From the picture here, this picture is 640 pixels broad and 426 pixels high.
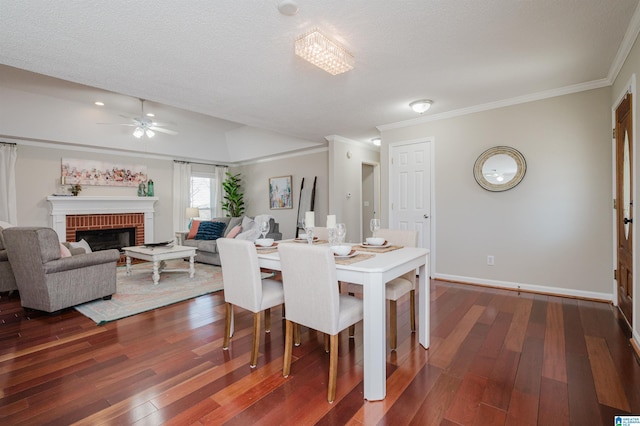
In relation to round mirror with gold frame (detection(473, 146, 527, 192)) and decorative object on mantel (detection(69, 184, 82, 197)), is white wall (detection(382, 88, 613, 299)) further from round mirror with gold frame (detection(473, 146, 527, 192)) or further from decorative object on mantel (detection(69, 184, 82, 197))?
decorative object on mantel (detection(69, 184, 82, 197))

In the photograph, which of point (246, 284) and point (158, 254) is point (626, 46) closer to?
point (246, 284)

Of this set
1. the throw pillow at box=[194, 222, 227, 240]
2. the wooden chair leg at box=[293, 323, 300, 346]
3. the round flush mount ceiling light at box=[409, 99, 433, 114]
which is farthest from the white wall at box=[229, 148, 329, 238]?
the wooden chair leg at box=[293, 323, 300, 346]

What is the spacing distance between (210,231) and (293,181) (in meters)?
2.24

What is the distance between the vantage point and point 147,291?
3.74 meters

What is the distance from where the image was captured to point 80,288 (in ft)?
10.3

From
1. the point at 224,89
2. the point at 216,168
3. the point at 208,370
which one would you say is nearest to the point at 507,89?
the point at 224,89

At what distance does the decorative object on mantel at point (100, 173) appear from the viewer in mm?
5531

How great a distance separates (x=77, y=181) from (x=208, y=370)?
558 centimetres

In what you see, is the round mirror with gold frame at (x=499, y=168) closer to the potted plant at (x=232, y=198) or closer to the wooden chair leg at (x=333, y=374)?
the wooden chair leg at (x=333, y=374)

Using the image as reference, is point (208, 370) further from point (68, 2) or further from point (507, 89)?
point (507, 89)

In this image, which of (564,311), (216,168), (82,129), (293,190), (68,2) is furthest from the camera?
(216,168)

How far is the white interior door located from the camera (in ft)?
14.5

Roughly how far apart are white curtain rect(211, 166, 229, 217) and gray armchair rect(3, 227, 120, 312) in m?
4.67

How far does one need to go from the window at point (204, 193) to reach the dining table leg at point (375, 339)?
6819 mm
